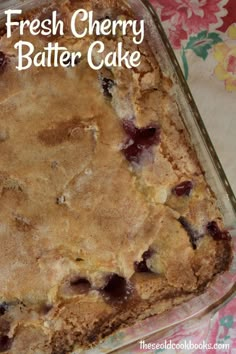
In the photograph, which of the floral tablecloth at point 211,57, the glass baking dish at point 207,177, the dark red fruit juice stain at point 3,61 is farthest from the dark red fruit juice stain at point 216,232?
the dark red fruit juice stain at point 3,61

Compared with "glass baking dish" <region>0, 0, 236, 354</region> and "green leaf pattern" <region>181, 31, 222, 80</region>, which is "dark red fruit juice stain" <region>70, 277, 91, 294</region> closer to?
"glass baking dish" <region>0, 0, 236, 354</region>

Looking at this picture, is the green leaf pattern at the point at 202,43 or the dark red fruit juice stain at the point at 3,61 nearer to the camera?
the dark red fruit juice stain at the point at 3,61

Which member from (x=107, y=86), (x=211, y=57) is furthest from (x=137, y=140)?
(x=211, y=57)

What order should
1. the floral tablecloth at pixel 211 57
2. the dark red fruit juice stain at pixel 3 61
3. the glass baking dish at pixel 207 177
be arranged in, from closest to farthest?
the dark red fruit juice stain at pixel 3 61 → the glass baking dish at pixel 207 177 → the floral tablecloth at pixel 211 57

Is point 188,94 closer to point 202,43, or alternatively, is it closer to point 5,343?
point 202,43

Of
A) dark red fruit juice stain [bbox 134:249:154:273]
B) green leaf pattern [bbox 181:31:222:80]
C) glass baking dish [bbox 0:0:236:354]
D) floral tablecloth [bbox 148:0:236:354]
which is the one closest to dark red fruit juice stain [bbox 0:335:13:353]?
glass baking dish [bbox 0:0:236:354]

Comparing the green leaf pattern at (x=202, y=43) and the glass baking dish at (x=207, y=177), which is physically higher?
the green leaf pattern at (x=202, y=43)

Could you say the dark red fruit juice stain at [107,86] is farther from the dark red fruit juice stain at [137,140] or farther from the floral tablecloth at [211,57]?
the floral tablecloth at [211,57]
